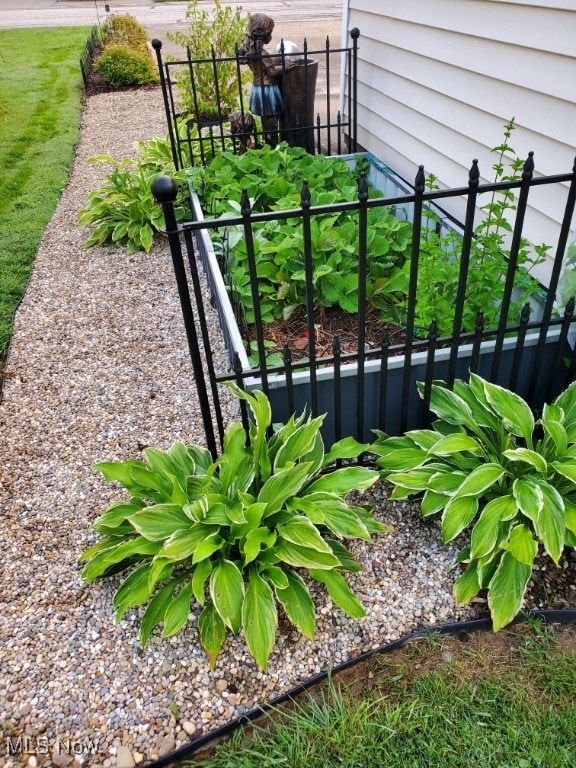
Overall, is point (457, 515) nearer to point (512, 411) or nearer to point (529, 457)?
point (529, 457)

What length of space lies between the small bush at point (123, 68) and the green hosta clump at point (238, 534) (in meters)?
11.1

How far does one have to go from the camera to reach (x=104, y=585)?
2305 mm

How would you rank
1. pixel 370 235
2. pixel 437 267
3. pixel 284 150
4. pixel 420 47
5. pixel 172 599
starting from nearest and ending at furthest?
pixel 172 599 < pixel 437 267 < pixel 370 235 < pixel 420 47 < pixel 284 150

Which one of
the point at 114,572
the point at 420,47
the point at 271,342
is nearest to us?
the point at 114,572

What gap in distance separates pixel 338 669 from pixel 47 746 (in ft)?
3.14

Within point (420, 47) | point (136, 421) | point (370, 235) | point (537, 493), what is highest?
point (420, 47)

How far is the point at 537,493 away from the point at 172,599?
4.45 feet

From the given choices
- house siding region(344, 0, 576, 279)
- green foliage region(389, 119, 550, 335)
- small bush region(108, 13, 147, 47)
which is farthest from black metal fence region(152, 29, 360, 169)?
small bush region(108, 13, 147, 47)

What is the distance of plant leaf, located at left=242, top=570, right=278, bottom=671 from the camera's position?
1874 mm

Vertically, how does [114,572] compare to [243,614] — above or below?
below

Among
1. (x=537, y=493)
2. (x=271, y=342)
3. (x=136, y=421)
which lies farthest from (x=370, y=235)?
(x=537, y=493)

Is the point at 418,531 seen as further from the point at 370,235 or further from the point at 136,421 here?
the point at 370,235

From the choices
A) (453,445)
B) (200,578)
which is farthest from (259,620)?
(453,445)

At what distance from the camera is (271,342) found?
3262mm
